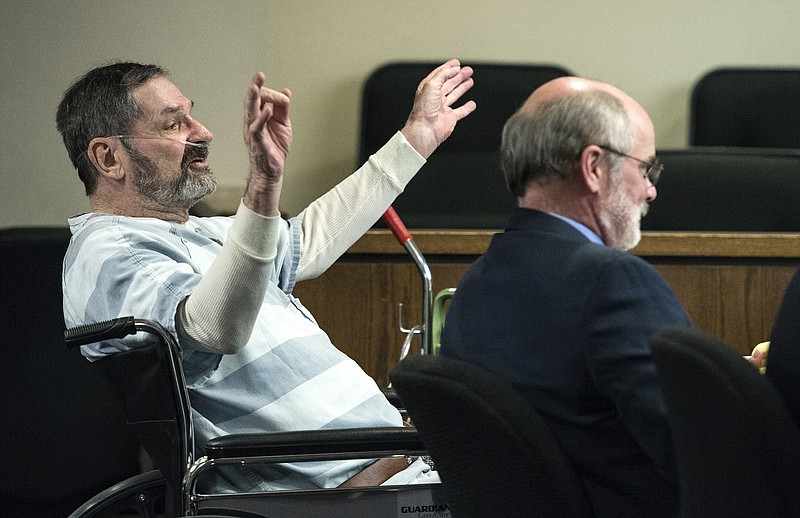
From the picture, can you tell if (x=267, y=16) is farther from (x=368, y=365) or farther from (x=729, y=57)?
(x=368, y=365)

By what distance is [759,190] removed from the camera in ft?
11.2

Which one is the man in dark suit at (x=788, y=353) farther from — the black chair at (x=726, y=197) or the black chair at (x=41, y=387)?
the black chair at (x=726, y=197)

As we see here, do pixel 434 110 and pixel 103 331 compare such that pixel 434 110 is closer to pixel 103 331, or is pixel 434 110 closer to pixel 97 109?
pixel 97 109

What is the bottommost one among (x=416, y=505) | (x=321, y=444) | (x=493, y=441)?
(x=416, y=505)

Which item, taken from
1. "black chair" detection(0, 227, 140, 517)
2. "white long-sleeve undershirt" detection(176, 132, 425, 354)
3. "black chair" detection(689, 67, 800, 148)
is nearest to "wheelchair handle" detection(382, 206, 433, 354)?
"white long-sleeve undershirt" detection(176, 132, 425, 354)

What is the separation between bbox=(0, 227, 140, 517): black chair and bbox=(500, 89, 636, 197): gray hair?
5.41ft

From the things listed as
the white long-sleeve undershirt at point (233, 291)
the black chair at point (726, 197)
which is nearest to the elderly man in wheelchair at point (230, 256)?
the white long-sleeve undershirt at point (233, 291)

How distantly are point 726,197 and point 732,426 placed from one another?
2.68m

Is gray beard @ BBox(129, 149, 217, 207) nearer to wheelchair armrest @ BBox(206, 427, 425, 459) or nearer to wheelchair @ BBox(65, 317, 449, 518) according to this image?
wheelchair @ BBox(65, 317, 449, 518)

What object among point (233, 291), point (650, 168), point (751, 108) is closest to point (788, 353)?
point (650, 168)

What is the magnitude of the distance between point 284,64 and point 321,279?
187cm

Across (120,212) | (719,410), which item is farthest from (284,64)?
Result: (719,410)

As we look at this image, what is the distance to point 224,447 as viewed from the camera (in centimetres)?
142

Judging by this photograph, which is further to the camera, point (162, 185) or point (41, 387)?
point (41, 387)
